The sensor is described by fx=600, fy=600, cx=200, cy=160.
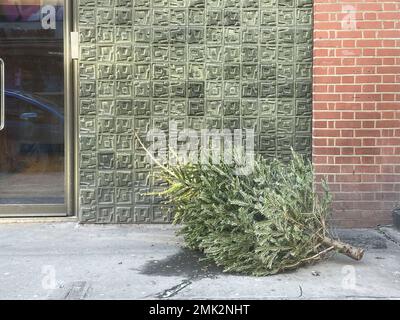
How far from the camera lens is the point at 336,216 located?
271 inches

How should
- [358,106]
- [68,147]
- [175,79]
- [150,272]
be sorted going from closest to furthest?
1. [150,272]
2. [358,106]
3. [175,79]
4. [68,147]

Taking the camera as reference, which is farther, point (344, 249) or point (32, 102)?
point (32, 102)

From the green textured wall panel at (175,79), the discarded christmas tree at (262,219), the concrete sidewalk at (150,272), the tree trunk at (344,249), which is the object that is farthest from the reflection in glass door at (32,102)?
the tree trunk at (344,249)

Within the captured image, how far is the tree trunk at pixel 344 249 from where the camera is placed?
537cm

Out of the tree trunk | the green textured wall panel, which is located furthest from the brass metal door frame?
the tree trunk

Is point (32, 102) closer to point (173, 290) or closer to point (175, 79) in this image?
point (175, 79)

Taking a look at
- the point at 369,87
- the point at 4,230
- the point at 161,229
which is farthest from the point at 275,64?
the point at 4,230

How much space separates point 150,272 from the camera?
17.6ft

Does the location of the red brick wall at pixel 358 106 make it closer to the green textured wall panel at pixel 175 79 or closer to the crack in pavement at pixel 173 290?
the green textured wall panel at pixel 175 79

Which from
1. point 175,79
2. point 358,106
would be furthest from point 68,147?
point 358,106

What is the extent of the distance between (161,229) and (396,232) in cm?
264

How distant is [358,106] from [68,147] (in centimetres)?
340
